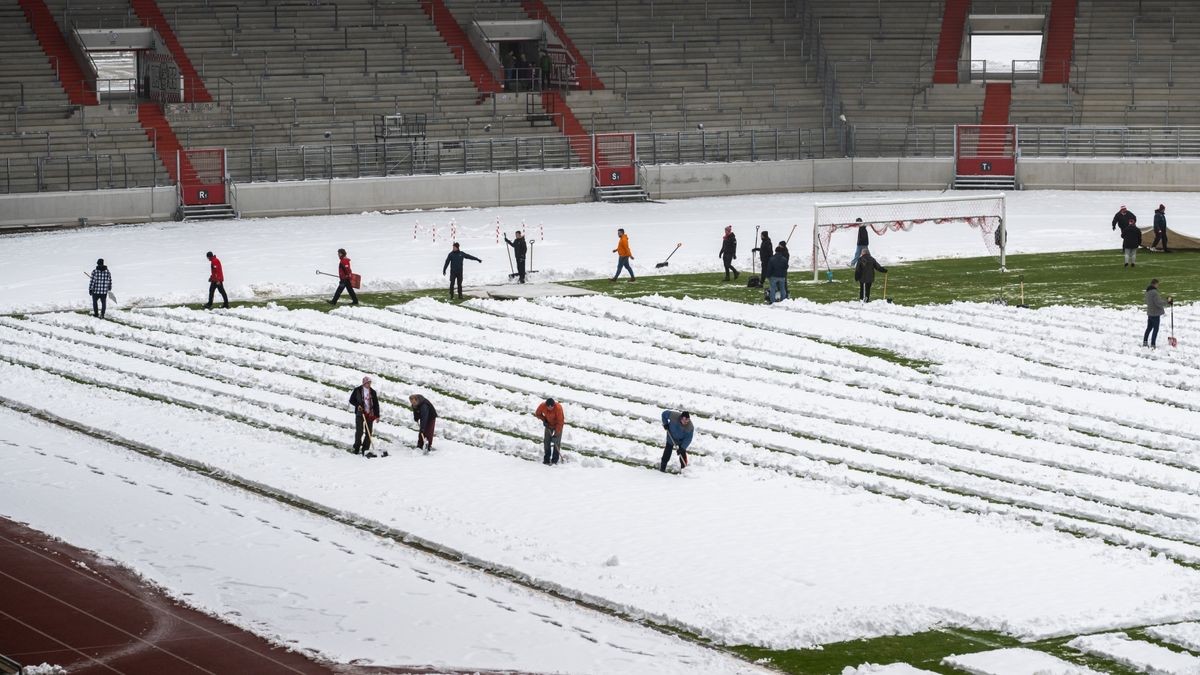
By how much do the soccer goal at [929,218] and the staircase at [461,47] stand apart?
53.7 feet

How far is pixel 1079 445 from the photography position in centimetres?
2870

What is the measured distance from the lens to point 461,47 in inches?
2525

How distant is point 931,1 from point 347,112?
23.4 metres

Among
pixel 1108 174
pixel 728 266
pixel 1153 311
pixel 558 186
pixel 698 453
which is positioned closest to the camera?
pixel 698 453

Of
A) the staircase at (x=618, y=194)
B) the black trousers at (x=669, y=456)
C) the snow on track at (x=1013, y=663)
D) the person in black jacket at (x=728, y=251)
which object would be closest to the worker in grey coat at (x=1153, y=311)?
the person in black jacket at (x=728, y=251)

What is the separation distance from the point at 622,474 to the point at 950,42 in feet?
143

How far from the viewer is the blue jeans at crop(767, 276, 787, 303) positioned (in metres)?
39.9

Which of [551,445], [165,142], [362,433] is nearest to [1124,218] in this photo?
[551,445]

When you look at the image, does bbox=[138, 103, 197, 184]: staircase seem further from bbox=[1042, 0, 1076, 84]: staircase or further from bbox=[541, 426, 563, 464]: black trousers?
bbox=[541, 426, 563, 464]: black trousers


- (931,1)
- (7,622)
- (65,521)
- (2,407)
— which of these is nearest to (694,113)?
(931,1)

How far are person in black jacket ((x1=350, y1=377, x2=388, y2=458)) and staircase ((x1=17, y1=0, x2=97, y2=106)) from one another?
33164mm

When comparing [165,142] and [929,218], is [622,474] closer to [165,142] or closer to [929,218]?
[929,218]

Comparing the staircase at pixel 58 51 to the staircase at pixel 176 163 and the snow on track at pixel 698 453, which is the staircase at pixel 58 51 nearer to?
the staircase at pixel 176 163

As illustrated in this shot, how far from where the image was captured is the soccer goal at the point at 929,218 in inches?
1741
